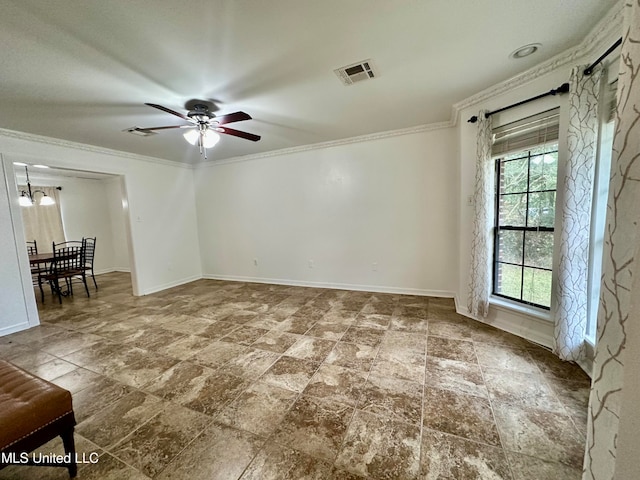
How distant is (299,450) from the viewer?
143cm

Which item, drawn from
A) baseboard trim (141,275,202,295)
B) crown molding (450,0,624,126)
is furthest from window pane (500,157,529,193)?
baseboard trim (141,275,202,295)

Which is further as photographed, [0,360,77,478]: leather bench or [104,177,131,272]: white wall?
[104,177,131,272]: white wall

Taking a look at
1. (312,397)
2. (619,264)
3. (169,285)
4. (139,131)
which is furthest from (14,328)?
(619,264)

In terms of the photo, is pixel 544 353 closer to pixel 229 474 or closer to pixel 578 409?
pixel 578 409

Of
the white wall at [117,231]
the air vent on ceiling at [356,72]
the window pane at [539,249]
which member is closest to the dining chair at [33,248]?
the white wall at [117,231]

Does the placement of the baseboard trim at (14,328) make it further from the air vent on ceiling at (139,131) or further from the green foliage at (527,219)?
the green foliage at (527,219)

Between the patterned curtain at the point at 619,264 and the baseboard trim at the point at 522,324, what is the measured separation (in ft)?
6.31

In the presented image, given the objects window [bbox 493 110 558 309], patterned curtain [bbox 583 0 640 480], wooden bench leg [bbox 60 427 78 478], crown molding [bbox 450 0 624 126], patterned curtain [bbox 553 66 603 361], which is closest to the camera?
patterned curtain [bbox 583 0 640 480]

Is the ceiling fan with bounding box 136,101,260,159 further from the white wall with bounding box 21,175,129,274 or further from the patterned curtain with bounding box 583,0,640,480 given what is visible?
the white wall with bounding box 21,175,129,274

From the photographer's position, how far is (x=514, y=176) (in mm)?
2688

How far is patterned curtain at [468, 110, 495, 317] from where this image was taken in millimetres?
2699

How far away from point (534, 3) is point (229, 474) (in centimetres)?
323

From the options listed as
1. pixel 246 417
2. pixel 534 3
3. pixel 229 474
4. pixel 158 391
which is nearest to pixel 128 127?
pixel 158 391

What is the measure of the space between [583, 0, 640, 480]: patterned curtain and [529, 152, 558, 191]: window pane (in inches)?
74.6
